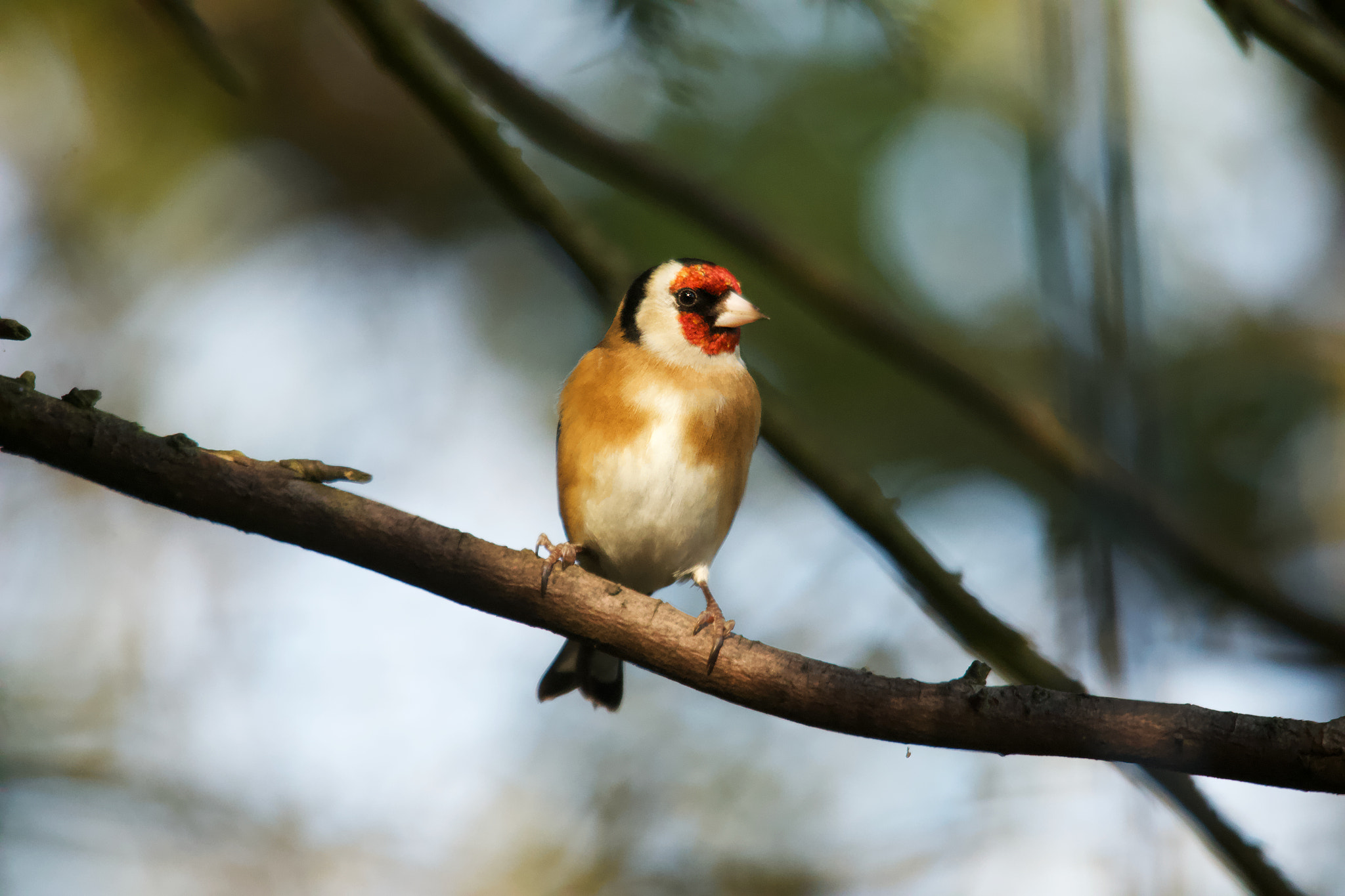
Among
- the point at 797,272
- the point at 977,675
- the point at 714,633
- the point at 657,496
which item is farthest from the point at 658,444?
the point at 977,675

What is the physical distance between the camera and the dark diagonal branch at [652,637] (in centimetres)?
213

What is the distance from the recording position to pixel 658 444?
13.4ft

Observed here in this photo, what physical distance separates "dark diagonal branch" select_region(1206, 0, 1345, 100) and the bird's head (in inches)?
85.6

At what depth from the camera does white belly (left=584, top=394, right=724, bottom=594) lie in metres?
4.07

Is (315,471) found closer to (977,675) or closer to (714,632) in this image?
(714,632)

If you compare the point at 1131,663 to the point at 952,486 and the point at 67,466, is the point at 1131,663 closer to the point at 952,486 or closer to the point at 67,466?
the point at 67,466

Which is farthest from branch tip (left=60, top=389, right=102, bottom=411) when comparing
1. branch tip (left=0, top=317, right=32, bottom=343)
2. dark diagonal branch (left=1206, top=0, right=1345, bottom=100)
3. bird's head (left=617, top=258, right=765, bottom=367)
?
dark diagonal branch (left=1206, top=0, right=1345, bottom=100)

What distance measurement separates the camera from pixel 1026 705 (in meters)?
2.30

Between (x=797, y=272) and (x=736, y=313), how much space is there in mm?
1068

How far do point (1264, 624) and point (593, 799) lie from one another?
329 centimetres

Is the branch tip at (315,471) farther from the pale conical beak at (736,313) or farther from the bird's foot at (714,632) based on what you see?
the pale conical beak at (736,313)

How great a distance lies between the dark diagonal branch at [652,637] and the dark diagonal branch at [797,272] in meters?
0.89

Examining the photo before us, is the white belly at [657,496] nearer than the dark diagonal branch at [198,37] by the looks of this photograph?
No

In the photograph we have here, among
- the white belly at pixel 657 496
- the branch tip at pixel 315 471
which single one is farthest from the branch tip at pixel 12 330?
the white belly at pixel 657 496
